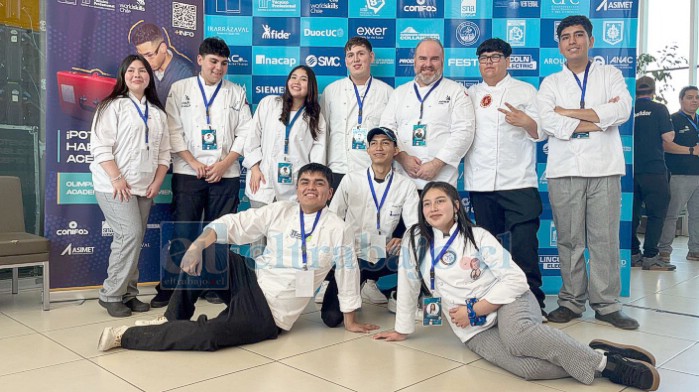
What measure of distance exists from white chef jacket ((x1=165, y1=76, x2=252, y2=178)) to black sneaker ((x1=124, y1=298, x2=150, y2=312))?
91 centimetres

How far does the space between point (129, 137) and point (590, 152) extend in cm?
285

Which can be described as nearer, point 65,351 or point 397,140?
point 65,351

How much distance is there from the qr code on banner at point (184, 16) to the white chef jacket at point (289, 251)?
186 centimetres

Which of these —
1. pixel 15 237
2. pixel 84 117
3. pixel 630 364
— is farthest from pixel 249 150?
pixel 630 364

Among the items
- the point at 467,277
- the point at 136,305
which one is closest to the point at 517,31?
the point at 467,277

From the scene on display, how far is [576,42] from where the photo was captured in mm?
3492

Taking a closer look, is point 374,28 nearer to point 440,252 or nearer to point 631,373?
point 440,252

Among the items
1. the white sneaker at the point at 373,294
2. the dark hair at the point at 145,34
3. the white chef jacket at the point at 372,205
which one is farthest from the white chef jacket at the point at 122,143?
the white sneaker at the point at 373,294

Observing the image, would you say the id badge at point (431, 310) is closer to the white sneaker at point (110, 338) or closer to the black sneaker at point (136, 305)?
the white sneaker at point (110, 338)

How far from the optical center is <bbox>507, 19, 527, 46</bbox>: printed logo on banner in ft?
14.5

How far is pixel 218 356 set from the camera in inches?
110

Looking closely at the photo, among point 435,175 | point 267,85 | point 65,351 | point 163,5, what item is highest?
point 163,5

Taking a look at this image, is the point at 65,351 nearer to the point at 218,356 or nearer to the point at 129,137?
the point at 218,356

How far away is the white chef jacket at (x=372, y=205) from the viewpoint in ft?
11.8
